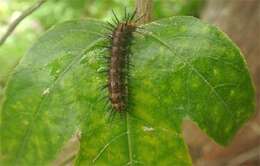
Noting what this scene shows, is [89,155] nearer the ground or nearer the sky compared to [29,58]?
nearer the ground

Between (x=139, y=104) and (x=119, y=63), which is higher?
(x=119, y=63)

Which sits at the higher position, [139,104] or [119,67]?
[119,67]

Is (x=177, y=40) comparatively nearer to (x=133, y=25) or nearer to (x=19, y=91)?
(x=133, y=25)

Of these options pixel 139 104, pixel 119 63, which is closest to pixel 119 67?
pixel 119 63

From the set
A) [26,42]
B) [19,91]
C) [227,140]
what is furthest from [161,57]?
[26,42]

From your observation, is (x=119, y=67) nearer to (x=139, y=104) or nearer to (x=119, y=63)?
(x=119, y=63)

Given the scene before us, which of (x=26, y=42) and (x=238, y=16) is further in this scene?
(x=238, y=16)

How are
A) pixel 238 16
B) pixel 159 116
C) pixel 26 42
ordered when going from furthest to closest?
1. pixel 238 16
2. pixel 26 42
3. pixel 159 116

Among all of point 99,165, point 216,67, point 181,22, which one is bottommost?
point 99,165
